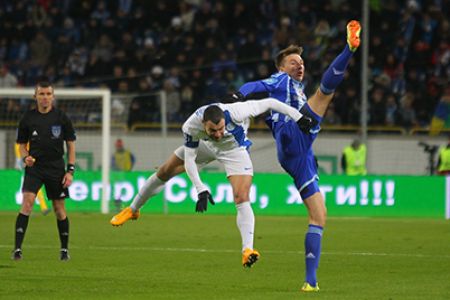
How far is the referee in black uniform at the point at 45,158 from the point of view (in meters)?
14.4

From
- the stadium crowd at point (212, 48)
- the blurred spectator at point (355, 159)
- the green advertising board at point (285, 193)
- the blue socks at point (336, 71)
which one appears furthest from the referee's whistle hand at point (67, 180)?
the stadium crowd at point (212, 48)

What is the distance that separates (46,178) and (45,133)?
0.57 m

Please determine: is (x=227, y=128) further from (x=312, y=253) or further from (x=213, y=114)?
(x=312, y=253)

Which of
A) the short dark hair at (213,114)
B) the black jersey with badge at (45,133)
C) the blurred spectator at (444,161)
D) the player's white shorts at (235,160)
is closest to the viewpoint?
the short dark hair at (213,114)

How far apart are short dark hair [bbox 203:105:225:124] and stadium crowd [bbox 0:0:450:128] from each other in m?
A: 16.9

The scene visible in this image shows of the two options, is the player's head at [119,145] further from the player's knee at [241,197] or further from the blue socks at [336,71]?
the blue socks at [336,71]

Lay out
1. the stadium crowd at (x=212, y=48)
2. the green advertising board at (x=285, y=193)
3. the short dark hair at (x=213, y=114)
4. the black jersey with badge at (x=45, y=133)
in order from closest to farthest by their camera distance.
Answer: the short dark hair at (x=213, y=114) < the black jersey with badge at (x=45, y=133) < the green advertising board at (x=285, y=193) < the stadium crowd at (x=212, y=48)

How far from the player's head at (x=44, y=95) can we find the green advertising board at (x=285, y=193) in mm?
11241

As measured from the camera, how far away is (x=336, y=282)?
1211 cm

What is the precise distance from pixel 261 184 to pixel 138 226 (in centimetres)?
496

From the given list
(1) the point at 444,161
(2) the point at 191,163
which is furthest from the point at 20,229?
(1) the point at 444,161

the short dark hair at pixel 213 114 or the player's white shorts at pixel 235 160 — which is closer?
the short dark hair at pixel 213 114

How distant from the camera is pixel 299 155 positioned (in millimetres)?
11703

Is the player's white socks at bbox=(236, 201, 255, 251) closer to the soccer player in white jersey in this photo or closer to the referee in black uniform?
the soccer player in white jersey
